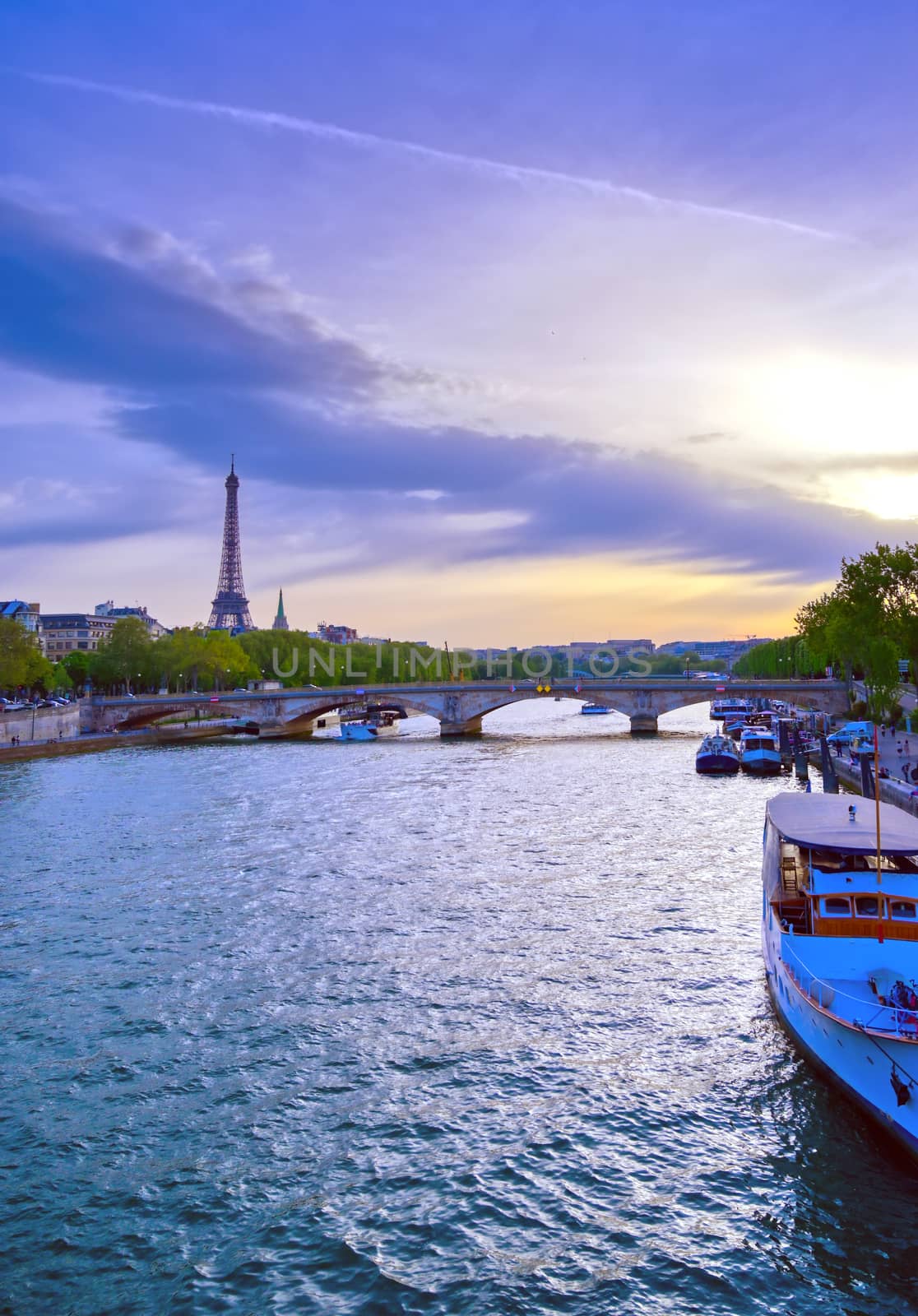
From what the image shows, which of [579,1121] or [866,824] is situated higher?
[866,824]

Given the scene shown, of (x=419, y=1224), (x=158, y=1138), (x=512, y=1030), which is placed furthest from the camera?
(x=512, y=1030)

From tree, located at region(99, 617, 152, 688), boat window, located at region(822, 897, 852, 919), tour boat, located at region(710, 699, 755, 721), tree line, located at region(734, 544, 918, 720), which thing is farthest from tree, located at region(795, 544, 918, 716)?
tree, located at region(99, 617, 152, 688)

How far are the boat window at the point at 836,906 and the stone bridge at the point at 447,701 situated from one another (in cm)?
6477

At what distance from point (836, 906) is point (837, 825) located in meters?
3.32

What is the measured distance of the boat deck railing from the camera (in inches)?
509

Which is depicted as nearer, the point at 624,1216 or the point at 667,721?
the point at 624,1216

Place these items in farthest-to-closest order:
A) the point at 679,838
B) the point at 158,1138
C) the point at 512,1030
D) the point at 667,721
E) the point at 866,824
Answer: the point at 667,721 < the point at 679,838 < the point at 866,824 < the point at 512,1030 < the point at 158,1138

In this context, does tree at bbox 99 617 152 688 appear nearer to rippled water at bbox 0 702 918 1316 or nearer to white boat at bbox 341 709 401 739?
white boat at bbox 341 709 401 739

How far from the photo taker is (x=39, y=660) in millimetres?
87250

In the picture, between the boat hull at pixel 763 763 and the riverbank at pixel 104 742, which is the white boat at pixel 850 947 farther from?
the riverbank at pixel 104 742

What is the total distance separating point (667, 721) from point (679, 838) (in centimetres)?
9058

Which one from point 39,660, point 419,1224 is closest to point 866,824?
point 419,1224

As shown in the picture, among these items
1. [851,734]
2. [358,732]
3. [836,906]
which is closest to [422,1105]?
[836,906]

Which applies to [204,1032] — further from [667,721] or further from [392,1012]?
[667,721]
